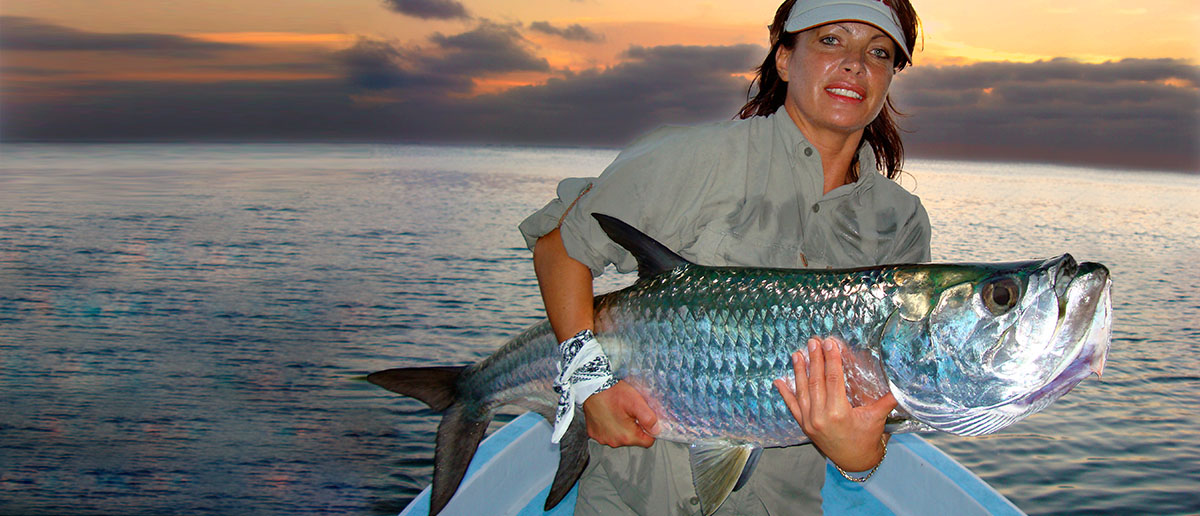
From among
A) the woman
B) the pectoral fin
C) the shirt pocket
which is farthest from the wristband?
the shirt pocket

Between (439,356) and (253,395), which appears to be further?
(439,356)

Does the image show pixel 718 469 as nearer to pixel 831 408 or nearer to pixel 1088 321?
pixel 831 408

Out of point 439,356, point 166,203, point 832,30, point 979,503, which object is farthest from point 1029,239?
point 166,203

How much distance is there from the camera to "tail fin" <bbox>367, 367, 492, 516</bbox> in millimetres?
3084

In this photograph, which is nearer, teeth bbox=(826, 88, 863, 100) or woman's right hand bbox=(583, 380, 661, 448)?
woman's right hand bbox=(583, 380, 661, 448)

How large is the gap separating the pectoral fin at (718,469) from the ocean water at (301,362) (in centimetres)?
728

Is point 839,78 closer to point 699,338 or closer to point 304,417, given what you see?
point 699,338

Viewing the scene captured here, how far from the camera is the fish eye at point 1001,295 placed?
6.45 ft

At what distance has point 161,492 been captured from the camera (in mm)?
9273

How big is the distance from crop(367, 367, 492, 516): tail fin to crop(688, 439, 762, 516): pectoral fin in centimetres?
106

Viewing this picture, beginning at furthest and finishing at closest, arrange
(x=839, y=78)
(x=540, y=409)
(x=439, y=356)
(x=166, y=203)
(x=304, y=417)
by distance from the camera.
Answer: (x=166, y=203) < (x=439, y=356) < (x=304, y=417) < (x=540, y=409) < (x=839, y=78)

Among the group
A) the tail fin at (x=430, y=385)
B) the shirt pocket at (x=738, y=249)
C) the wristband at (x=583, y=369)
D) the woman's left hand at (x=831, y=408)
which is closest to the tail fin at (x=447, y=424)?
the tail fin at (x=430, y=385)

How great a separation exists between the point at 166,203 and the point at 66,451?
1055 inches

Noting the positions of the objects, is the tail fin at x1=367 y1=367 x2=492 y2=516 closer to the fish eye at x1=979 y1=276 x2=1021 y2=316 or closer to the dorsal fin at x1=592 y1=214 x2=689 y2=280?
the dorsal fin at x1=592 y1=214 x2=689 y2=280
